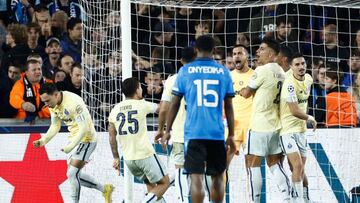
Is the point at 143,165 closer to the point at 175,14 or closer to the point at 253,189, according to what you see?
the point at 253,189

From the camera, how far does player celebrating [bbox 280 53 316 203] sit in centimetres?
1560

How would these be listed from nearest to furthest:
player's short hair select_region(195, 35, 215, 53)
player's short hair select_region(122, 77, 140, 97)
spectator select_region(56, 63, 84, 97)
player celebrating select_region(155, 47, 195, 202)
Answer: player's short hair select_region(195, 35, 215, 53) → player celebrating select_region(155, 47, 195, 202) → player's short hair select_region(122, 77, 140, 97) → spectator select_region(56, 63, 84, 97)

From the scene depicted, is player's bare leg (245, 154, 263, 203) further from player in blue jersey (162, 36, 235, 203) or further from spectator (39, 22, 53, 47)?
spectator (39, 22, 53, 47)

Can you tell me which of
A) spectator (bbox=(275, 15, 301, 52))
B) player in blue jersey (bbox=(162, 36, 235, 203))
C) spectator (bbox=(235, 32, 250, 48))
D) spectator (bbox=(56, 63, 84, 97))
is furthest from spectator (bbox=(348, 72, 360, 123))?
player in blue jersey (bbox=(162, 36, 235, 203))

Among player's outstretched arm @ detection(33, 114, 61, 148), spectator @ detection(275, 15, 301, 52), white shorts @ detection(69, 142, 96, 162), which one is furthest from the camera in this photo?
spectator @ detection(275, 15, 301, 52)

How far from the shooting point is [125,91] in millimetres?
15477

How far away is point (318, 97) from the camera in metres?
18.8

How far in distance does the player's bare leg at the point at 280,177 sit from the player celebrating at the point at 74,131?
2852 mm

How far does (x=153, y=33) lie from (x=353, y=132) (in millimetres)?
3825

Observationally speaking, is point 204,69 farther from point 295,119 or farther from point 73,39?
point 73,39

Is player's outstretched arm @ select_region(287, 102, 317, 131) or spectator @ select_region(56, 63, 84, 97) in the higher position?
spectator @ select_region(56, 63, 84, 97)

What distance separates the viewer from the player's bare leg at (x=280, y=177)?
1594 cm

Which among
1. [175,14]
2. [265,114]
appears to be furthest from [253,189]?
[175,14]

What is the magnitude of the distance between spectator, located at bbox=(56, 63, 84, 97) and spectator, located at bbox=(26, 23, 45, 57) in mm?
888
